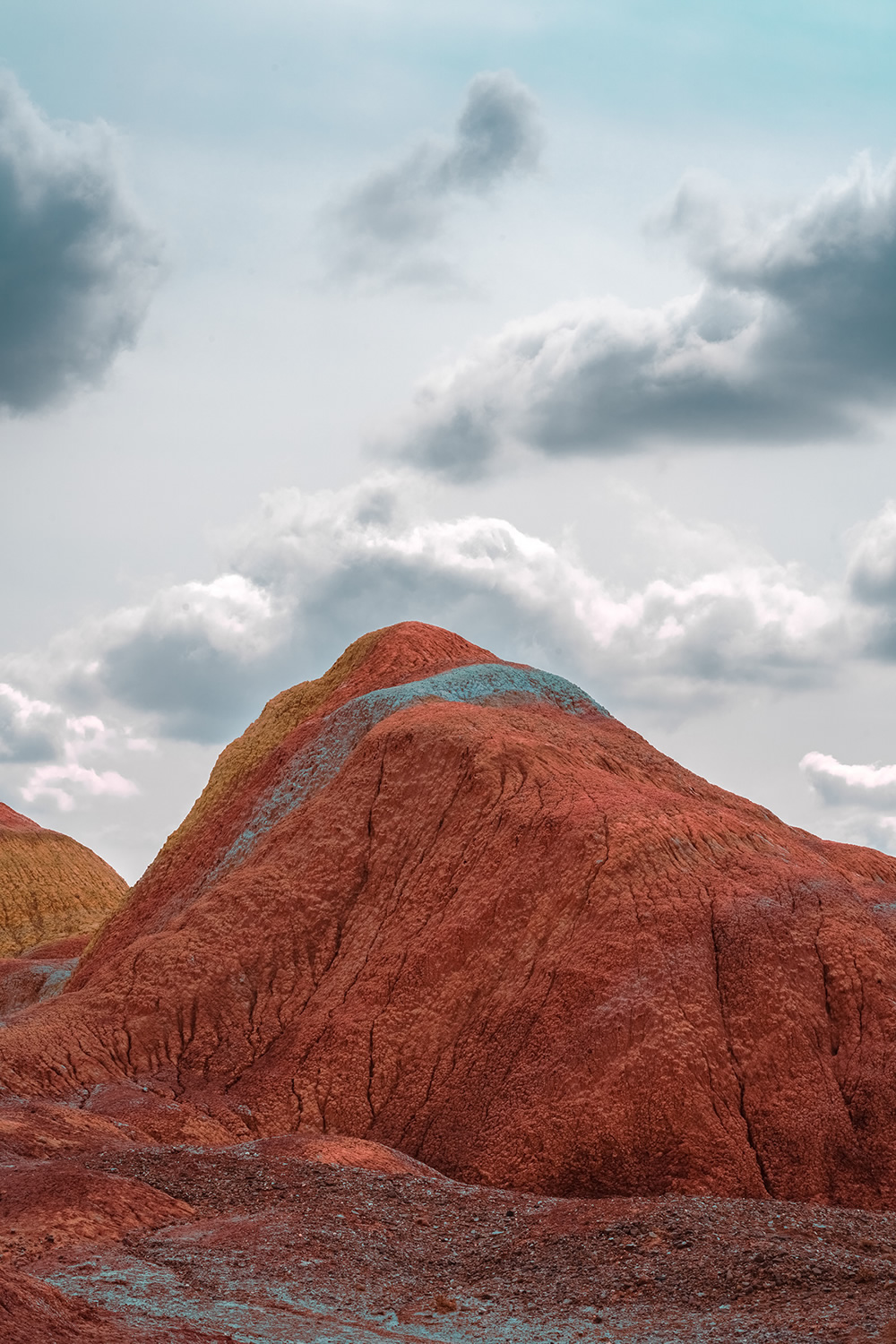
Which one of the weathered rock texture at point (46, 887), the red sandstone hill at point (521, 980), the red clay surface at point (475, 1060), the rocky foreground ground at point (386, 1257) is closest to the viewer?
the rocky foreground ground at point (386, 1257)

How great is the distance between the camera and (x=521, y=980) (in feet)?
79.1

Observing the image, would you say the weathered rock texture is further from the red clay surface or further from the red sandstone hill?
the red sandstone hill

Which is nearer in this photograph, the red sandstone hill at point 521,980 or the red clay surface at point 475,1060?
the red clay surface at point 475,1060

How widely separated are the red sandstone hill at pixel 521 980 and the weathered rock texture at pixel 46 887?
1500 inches

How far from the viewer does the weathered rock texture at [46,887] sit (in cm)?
6694

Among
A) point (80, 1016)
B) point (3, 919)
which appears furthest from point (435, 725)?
point (3, 919)

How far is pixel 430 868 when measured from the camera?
2750 centimetres

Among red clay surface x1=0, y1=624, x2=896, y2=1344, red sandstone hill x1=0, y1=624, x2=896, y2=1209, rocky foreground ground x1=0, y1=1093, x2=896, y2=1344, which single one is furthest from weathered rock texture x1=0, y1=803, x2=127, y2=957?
rocky foreground ground x1=0, y1=1093, x2=896, y2=1344

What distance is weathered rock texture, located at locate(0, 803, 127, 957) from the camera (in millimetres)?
66938

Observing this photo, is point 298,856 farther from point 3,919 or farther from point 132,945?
point 3,919

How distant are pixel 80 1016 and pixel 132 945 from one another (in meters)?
2.65

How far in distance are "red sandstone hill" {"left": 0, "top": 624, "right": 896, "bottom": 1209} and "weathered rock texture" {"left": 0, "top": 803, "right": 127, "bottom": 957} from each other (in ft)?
125

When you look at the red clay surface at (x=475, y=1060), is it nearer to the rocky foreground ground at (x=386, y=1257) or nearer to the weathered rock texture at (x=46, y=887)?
the rocky foreground ground at (x=386, y=1257)

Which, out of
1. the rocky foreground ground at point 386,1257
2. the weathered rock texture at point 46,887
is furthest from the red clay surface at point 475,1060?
the weathered rock texture at point 46,887
